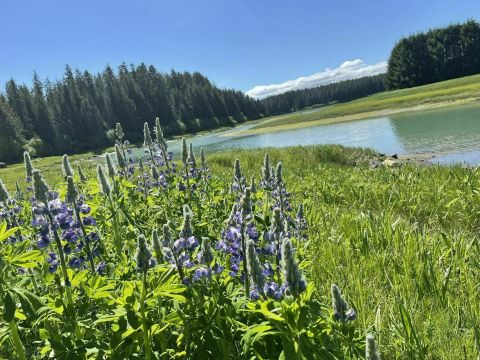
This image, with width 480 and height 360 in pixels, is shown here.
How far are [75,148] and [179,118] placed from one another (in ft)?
111

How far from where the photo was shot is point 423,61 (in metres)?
103

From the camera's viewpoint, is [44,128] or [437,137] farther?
[44,128]

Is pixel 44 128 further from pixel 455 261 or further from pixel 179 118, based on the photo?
pixel 455 261

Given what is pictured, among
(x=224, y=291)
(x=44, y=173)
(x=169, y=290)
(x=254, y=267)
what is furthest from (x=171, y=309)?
→ (x=44, y=173)

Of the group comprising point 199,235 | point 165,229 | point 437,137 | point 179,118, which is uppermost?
point 179,118

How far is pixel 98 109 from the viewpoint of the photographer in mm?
96438

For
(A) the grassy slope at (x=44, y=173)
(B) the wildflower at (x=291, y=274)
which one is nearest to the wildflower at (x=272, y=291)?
(B) the wildflower at (x=291, y=274)

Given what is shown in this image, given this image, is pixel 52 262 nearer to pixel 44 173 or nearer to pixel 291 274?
pixel 291 274

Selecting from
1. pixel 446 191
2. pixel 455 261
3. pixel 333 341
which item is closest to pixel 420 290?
pixel 455 261

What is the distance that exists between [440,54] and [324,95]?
87.6 meters

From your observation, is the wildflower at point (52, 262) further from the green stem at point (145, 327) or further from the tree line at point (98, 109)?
the tree line at point (98, 109)

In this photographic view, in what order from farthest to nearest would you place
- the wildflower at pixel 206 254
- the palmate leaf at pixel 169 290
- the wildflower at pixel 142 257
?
the wildflower at pixel 206 254 → the wildflower at pixel 142 257 → the palmate leaf at pixel 169 290

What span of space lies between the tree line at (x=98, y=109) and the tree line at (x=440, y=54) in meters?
54.2

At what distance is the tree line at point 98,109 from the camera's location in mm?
83250
